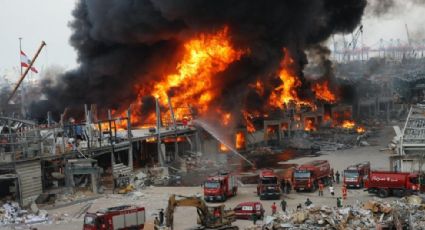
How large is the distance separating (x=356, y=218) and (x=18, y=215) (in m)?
20.4

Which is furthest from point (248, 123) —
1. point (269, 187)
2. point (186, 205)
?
point (186, 205)

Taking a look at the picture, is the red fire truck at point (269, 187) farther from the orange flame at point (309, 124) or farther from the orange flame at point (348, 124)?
the orange flame at point (309, 124)

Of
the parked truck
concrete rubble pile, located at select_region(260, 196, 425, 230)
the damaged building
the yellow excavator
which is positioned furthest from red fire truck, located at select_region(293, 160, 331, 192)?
the damaged building

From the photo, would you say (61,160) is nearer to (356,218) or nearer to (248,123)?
(356,218)

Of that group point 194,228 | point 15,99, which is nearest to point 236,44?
point 194,228

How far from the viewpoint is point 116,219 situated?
29.0 metres

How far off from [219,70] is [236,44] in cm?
365

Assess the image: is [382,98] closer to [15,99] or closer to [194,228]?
→ [15,99]

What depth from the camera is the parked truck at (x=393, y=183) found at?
1449 inches

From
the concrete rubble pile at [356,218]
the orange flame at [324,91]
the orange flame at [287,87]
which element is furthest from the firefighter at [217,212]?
the orange flame at [324,91]

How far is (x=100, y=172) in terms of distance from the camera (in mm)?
44469

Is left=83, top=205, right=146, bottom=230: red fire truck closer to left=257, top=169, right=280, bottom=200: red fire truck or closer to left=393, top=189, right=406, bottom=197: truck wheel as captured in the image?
left=257, top=169, right=280, bottom=200: red fire truck

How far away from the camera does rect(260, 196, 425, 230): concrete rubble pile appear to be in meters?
26.1

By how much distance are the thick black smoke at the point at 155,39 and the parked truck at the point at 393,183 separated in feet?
106
